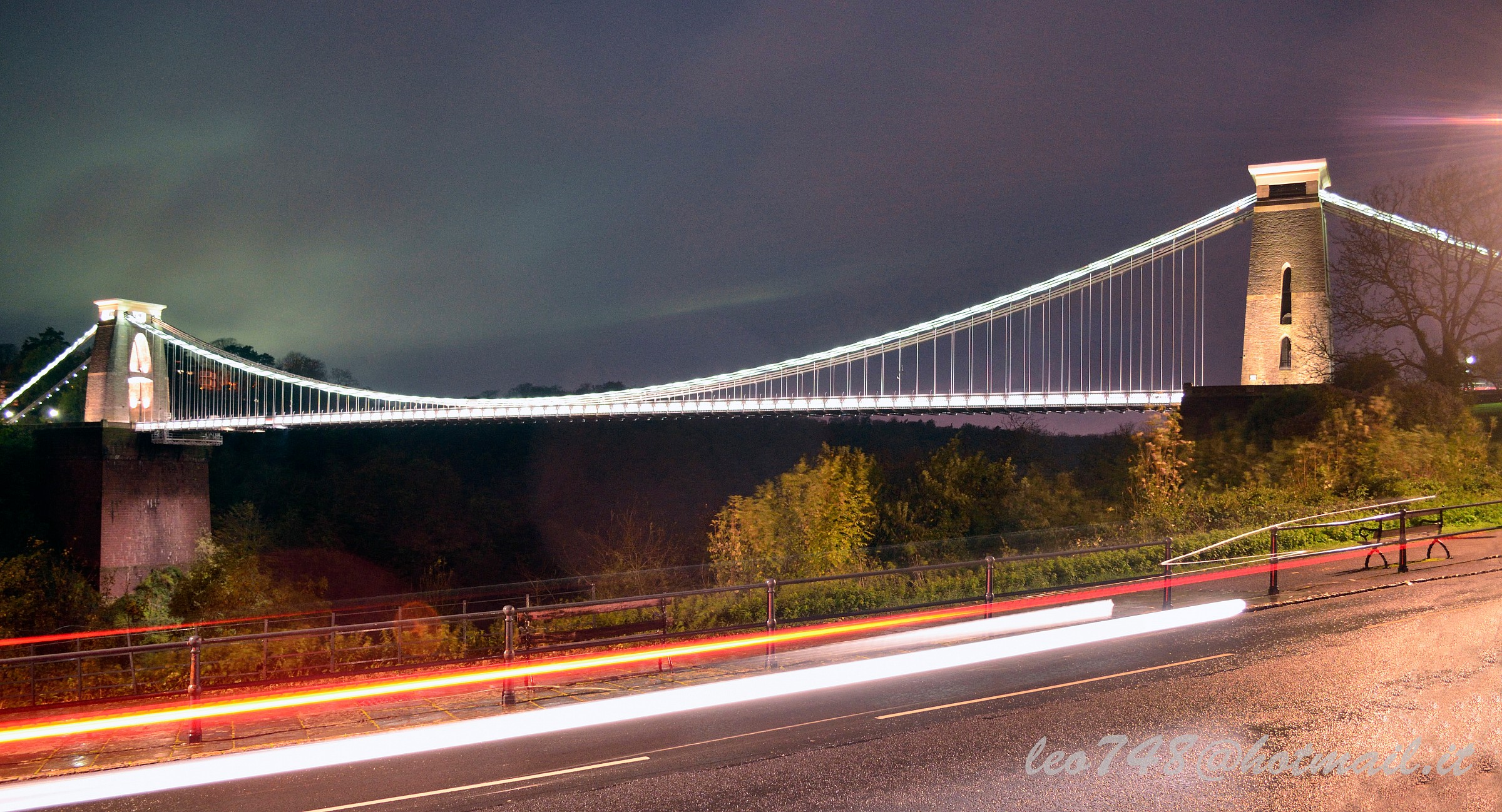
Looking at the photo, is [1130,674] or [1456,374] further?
[1456,374]

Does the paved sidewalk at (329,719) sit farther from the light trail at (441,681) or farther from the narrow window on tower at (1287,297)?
the narrow window on tower at (1287,297)

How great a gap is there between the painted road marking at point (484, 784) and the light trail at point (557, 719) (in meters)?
1.04

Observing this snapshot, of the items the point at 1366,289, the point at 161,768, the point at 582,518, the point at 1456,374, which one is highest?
the point at 1366,289

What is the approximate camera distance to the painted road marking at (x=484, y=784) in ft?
18.3

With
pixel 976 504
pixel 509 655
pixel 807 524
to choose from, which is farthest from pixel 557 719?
pixel 976 504

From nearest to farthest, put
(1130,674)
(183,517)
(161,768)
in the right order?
(161,768), (1130,674), (183,517)

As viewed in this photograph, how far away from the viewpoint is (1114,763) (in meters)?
5.79

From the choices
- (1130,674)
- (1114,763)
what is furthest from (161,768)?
(1130,674)

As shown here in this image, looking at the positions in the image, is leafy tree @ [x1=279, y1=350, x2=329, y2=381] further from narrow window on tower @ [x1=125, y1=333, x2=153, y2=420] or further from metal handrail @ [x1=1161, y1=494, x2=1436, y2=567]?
metal handrail @ [x1=1161, y1=494, x2=1436, y2=567]

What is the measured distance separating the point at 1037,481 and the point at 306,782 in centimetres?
2134

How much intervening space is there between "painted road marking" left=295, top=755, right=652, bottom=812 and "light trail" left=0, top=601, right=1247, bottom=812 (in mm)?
1036

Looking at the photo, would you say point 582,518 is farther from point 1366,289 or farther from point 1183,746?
point 1183,746

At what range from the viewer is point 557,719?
761cm

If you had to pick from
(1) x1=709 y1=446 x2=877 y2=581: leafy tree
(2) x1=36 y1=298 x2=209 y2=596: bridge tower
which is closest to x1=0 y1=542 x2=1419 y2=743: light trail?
(1) x1=709 y1=446 x2=877 y2=581: leafy tree
